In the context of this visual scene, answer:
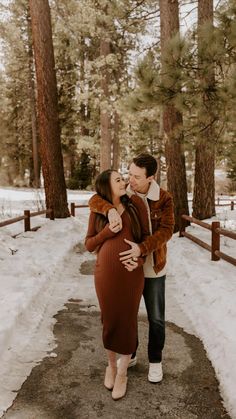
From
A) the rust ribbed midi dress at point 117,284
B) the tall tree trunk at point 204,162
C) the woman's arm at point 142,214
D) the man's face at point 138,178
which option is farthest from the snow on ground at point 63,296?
the tall tree trunk at point 204,162

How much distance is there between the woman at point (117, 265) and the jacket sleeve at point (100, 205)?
0.15ft

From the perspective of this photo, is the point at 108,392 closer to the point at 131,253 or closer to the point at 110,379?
the point at 110,379

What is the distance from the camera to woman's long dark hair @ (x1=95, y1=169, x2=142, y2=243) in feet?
11.3

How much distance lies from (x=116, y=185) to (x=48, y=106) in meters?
10.7

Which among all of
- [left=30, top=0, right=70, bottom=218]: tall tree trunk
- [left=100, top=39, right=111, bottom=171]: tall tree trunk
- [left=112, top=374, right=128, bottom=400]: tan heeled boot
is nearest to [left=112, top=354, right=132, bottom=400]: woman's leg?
[left=112, top=374, right=128, bottom=400]: tan heeled boot

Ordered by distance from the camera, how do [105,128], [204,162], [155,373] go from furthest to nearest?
[105,128], [204,162], [155,373]

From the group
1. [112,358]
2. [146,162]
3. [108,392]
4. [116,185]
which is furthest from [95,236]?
[108,392]

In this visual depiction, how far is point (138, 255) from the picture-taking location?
3373mm

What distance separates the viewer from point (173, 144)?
1160cm

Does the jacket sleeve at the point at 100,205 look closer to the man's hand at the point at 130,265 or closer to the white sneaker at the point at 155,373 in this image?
the man's hand at the point at 130,265

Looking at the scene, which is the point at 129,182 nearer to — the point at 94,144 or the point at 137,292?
the point at 137,292

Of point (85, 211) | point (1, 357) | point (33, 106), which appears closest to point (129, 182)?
point (1, 357)

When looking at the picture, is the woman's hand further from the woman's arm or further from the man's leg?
the man's leg

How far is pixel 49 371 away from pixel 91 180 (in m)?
27.2
